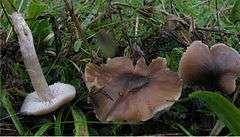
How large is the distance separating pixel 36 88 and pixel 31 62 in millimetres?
83

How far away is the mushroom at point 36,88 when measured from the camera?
1.51 metres

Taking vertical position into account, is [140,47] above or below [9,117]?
above

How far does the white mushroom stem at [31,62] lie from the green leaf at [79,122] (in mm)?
102

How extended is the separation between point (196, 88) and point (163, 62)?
14 centimetres

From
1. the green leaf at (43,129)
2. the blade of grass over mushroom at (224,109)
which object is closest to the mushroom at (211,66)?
the blade of grass over mushroom at (224,109)

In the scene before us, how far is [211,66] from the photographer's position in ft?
4.98

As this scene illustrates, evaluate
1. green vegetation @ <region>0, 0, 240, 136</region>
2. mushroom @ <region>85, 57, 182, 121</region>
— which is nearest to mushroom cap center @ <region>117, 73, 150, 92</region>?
mushroom @ <region>85, 57, 182, 121</region>

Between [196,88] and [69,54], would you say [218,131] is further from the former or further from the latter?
[69,54]

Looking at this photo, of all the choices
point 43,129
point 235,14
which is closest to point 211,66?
point 43,129

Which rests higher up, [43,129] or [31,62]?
[31,62]

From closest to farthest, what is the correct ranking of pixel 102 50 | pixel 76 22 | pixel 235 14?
1. pixel 76 22
2. pixel 102 50
3. pixel 235 14

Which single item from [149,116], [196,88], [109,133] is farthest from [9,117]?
[196,88]

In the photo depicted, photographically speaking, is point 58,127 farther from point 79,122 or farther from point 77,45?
point 77,45

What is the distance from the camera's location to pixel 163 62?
156cm
